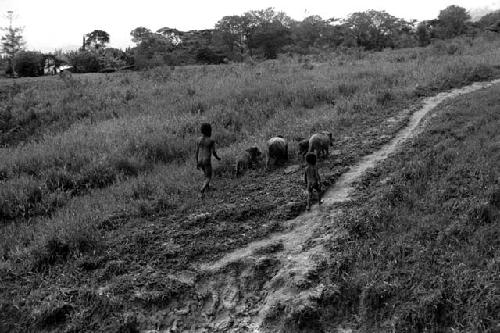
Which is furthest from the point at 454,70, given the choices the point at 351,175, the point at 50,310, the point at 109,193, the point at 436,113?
the point at 50,310

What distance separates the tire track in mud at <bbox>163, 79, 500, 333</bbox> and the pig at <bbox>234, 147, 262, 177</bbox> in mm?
2519

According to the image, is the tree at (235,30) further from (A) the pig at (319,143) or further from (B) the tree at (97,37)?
(A) the pig at (319,143)

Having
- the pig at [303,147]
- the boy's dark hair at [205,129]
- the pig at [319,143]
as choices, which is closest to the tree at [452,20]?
the pig at [303,147]

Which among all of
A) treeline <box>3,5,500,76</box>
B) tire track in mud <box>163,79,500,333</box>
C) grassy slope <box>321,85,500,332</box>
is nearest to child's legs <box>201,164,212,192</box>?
tire track in mud <box>163,79,500,333</box>

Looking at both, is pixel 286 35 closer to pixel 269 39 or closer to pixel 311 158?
pixel 269 39

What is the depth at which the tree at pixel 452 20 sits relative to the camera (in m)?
47.9

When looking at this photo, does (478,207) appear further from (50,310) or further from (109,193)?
(109,193)

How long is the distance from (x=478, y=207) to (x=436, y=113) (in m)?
5.89

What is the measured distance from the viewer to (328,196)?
23.6 feet

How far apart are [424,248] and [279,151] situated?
4.47 m

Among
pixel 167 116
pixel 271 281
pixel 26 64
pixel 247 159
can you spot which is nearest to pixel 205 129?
pixel 247 159

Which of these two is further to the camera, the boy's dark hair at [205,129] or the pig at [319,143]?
the pig at [319,143]

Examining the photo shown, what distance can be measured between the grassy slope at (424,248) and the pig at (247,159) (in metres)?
2.70

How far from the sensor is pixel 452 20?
51.0 m
